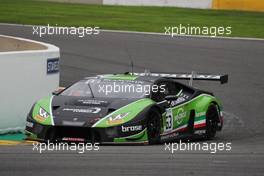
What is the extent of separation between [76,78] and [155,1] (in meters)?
12.8

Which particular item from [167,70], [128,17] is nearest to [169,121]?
[167,70]

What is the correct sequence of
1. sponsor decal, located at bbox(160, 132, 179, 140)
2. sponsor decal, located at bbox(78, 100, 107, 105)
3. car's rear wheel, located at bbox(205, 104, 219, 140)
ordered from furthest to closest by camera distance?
car's rear wheel, located at bbox(205, 104, 219, 140) < sponsor decal, located at bbox(160, 132, 179, 140) < sponsor decal, located at bbox(78, 100, 107, 105)

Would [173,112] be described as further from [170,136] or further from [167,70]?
[167,70]

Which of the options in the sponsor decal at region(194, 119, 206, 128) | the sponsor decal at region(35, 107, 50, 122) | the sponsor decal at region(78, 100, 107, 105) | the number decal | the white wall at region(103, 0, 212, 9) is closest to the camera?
the sponsor decal at region(35, 107, 50, 122)

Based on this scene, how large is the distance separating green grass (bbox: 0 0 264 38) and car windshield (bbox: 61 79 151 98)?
1351cm

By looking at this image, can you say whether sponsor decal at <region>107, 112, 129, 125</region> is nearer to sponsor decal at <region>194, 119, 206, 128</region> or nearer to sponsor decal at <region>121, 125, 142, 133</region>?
sponsor decal at <region>121, 125, 142, 133</region>

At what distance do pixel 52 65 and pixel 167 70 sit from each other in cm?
647

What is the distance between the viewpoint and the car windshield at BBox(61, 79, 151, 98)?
13.9m

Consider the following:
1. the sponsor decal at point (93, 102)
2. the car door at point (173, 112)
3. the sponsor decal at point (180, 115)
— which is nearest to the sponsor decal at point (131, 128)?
the sponsor decal at point (93, 102)

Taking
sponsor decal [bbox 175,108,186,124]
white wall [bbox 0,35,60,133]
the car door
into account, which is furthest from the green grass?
sponsor decal [bbox 175,108,186,124]

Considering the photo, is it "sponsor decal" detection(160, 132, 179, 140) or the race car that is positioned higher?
the race car

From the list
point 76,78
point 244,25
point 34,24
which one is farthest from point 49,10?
point 76,78

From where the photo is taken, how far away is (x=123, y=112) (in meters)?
13.2

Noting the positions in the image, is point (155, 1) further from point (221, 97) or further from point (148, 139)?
point (148, 139)
